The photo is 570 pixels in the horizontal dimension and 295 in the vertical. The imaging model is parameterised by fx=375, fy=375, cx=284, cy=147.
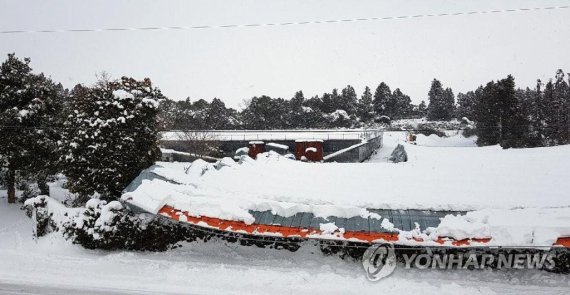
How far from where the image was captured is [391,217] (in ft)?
29.4

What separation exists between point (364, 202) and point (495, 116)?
36445mm

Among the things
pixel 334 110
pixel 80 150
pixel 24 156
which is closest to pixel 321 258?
pixel 80 150

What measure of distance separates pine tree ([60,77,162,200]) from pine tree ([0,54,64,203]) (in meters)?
5.49

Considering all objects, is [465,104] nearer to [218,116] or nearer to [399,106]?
[399,106]

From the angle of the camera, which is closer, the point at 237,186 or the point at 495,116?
the point at 237,186

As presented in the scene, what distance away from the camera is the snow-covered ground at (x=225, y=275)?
26.8 ft

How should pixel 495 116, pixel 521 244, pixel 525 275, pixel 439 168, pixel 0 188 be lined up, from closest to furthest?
pixel 521 244, pixel 525 275, pixel 439 168, pixel 0 188, pixel 495 116

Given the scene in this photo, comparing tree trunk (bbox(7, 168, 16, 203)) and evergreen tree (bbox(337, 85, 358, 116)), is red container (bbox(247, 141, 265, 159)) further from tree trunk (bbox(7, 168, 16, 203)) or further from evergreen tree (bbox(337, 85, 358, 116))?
evergreen tree (bbox(337, 85, 358, 116))

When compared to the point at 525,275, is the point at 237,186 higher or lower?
higher

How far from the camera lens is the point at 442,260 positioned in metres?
8.84

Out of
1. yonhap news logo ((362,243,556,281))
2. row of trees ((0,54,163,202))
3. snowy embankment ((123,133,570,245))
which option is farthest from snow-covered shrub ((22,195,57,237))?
yonhap news logo ((362,243,556,281))

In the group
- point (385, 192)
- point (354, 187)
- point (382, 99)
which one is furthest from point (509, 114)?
point (385, 192)

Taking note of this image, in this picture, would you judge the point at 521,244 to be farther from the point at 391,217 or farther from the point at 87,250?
the point at 87,250

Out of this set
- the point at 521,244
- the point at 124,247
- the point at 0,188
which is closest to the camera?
the point at 521,244
